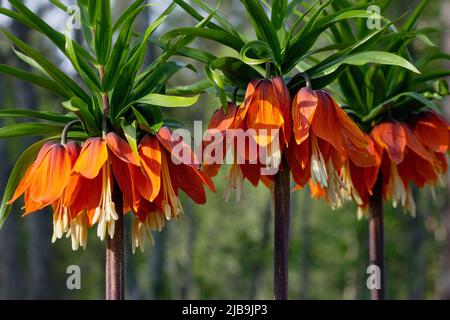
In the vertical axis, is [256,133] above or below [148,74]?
below

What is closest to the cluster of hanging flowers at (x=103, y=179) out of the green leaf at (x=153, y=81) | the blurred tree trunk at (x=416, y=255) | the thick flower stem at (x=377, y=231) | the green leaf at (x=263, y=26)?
the green leaf at (x=153, y=81)

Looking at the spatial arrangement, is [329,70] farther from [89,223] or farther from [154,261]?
[154,261]

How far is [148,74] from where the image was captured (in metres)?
1.63

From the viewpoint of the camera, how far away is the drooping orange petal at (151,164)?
4.96 feet

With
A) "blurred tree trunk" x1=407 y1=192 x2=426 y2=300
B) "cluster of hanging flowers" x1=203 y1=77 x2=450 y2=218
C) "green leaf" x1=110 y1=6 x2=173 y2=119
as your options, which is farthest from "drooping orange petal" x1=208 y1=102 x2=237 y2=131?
"blurred tree trunk" x1=407 y1=192 x2=426 y2=300

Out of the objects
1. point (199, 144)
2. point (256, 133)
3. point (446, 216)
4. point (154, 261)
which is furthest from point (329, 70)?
point (154, 261)

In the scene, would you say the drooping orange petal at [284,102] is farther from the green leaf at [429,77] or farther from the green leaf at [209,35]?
the green leaf at [429,77]

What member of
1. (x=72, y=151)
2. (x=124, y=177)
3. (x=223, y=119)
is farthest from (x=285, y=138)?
(x=72, y=151)

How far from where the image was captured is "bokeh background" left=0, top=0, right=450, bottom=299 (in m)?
6.39

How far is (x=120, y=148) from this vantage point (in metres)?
1.52

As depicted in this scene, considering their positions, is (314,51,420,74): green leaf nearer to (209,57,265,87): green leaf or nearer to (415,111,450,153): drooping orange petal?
(209,57,265,87): green leaf

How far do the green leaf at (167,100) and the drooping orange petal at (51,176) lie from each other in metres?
0.22

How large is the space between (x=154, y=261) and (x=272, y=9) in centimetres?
408

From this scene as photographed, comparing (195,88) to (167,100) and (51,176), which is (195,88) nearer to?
(167,100)
